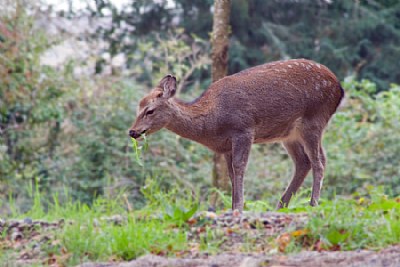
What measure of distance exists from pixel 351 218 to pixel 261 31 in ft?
47.0

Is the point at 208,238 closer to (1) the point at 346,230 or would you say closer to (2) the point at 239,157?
(1) the point at 346,230

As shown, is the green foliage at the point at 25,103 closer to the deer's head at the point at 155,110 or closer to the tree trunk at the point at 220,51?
the tree trunk at the point at 220,51

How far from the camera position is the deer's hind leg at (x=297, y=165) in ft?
30.7

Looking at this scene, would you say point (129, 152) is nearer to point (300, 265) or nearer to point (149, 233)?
point (149, 233)

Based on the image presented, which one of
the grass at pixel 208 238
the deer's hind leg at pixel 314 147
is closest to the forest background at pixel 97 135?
the deer's hind leg at pixel 314 147

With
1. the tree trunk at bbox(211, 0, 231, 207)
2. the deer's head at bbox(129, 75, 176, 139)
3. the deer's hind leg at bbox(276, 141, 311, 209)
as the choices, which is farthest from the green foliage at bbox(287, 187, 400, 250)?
the tree trunk at bbox(211, 0, 231, 207)

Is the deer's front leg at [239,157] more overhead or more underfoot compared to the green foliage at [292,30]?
more underfoot

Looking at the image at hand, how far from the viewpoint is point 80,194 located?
14109 millimetres

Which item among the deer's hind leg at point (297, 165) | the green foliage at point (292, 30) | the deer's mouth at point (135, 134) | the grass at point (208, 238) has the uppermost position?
the green foliage at point (292, 30)

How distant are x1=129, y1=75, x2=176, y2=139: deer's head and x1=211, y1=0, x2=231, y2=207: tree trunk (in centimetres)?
246

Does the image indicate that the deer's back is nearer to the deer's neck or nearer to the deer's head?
the deer's neck

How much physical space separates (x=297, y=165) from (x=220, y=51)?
2.38 m

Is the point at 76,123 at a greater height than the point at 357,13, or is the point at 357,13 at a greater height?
the point at 357,13

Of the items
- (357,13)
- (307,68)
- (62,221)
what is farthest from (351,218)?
(357,13)
